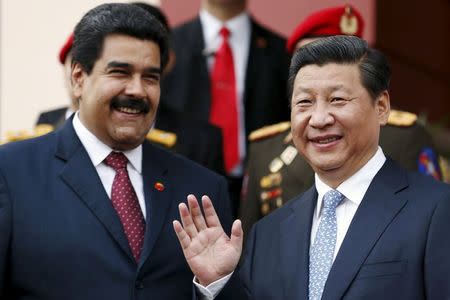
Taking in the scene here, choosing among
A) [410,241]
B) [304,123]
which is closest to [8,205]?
[304,123]

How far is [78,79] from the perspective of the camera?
4.16 metres

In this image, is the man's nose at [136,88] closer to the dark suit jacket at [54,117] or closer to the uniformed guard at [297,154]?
the uniformed guard at [297,154]

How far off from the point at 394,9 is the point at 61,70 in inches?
79.6

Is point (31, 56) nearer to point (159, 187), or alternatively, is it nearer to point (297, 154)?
point (297, 154)

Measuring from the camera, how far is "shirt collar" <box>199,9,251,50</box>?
5.86 metres

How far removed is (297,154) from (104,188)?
1.14 meters

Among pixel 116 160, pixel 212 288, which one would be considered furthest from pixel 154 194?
pixel 212 288

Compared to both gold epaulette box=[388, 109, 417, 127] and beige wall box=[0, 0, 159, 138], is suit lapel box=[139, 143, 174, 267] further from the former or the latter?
beige wall box=[0, 0, 159, 138]

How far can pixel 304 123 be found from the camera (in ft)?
12.8

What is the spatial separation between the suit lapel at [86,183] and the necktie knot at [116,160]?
78 mm

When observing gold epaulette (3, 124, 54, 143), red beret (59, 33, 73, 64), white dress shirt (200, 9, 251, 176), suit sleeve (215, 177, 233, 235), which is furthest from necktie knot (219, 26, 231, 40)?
suit sleeve (215, 177, 233, 235)

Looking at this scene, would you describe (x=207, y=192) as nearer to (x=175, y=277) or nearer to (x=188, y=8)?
(x=175, y=277)

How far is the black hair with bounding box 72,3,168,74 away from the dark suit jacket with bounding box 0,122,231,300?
0.25 meters

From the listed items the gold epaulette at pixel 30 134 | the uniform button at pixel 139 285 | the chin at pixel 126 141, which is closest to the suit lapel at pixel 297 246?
the uniform button at pixel 139 285
